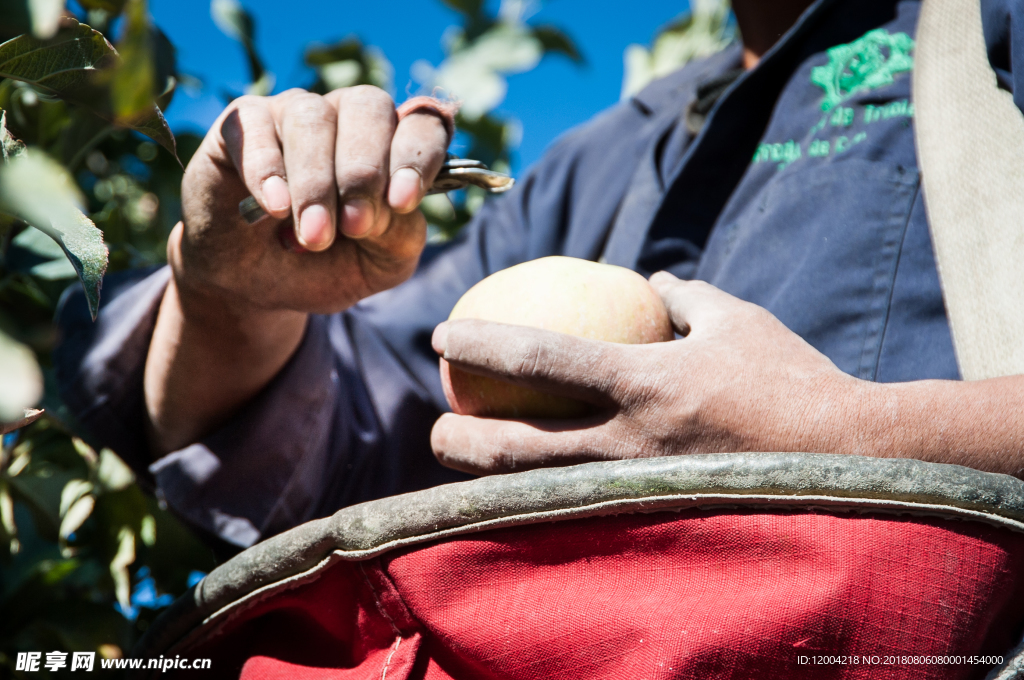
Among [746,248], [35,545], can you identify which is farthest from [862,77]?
[35,545]

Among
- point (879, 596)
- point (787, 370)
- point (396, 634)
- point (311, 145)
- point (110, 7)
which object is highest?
point (110, 7)

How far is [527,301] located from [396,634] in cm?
37

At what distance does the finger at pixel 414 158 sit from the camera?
795 mm

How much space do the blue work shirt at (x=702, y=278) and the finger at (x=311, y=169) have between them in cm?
40

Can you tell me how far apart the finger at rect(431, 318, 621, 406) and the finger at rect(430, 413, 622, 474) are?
0.04 meters

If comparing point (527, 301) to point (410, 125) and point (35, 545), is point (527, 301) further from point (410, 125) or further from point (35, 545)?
point (35, 545)

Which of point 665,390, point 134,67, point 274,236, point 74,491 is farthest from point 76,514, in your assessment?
point 134,67

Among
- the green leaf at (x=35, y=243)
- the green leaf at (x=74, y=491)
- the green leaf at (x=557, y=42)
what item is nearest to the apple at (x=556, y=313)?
the green leaf at (x=35, y=243)

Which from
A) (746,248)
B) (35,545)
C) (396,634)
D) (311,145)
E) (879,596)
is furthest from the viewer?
(35,545)

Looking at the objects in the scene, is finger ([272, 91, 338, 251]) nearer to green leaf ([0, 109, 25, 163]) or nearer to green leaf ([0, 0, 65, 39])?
green leaf ([0, 109, 25, 163])

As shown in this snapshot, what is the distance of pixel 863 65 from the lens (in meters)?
1.09

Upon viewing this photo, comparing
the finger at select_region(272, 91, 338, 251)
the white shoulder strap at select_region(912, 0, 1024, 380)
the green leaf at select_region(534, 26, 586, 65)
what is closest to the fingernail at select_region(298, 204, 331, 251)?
the finger at select_region(272, 91, 338, 251)

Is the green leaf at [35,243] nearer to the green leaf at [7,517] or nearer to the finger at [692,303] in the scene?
the green leaf at [7,517]

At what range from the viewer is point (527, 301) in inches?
32.8
